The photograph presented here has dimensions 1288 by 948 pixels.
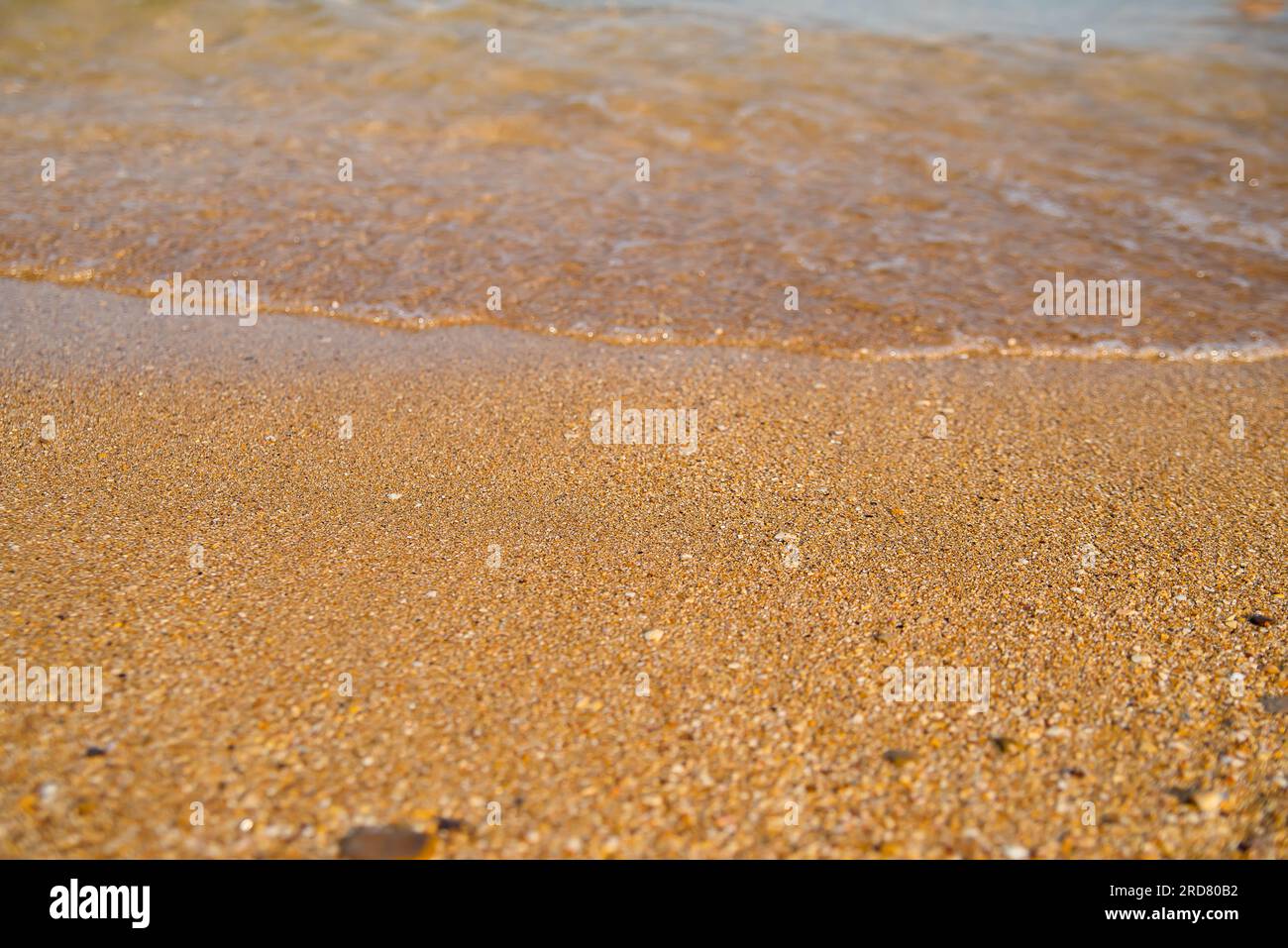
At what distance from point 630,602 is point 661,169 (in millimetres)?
4516

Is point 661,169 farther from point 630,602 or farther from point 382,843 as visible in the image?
point 382,843

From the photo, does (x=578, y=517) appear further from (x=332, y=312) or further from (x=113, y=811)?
(x=332, y=312)

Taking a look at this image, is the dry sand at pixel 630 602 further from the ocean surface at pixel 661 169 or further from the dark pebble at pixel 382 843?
the ocean surface at pixel 661 169

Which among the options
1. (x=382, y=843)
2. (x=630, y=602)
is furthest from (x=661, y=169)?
(x=382, y=843)

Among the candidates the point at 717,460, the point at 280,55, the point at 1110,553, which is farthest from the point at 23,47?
the point at 1110,553

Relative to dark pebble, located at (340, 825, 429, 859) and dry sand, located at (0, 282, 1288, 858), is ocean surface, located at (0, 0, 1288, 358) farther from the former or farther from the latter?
dark pebble, located at (340, 825, 429, 859)

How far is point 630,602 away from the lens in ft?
8.91

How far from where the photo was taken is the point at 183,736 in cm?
217

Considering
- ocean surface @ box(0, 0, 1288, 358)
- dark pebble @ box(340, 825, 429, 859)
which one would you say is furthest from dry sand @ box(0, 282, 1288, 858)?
ocean surface @ box(0, 0, 1288, 358)

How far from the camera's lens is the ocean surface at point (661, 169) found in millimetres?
4887

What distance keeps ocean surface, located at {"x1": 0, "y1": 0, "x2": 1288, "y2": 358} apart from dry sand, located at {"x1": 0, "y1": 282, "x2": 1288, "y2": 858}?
0.70 meters

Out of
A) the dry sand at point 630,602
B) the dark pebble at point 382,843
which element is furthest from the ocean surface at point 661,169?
the dark pebble at point 382,843

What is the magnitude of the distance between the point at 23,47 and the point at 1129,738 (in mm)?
9503
